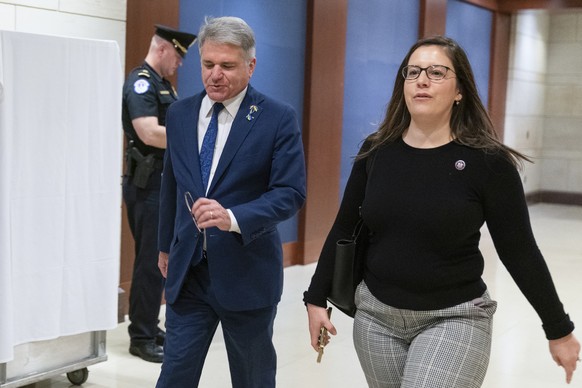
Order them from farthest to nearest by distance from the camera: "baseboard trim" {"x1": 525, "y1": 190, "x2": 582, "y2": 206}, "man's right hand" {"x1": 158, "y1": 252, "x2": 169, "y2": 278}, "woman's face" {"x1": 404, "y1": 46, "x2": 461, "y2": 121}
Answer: "baseboard trim" {"x1": 525, "y1": 190, "x2": 582, "y2": 206}, "man's right hand" {"x1": 158, "y1": 252, "x2": 169, "y2": 278}, "woman's face" {"x1": 404, "y1": 46, "x2": 461, "y2": 121}

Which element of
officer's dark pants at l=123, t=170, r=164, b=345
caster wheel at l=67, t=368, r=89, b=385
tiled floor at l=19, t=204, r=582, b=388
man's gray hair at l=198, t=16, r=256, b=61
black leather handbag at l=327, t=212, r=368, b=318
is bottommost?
tiled floor at l=19, t=204, r=582, b=388

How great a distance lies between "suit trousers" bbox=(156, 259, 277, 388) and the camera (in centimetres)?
307

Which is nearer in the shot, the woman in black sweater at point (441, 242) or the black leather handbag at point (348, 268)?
the woman in black sweater at point (441, 242)

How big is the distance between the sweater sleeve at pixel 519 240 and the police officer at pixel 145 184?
2.79 metres

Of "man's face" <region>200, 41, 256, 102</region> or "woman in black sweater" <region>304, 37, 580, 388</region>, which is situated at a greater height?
"man's face" <region>200, 41, 256, 102</region>

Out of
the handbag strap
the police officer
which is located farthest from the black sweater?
the police officer

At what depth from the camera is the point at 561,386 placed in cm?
504

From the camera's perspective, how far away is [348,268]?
8.88ft

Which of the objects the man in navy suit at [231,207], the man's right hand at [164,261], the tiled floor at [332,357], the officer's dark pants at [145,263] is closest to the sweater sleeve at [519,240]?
the man in navy suit at [231,207]

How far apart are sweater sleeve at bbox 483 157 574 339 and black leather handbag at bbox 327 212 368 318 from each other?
39 centimetres

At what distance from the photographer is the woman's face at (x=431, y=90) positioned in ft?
8.59

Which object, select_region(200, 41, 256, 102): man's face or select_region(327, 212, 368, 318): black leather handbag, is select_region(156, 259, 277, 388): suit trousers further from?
select_region(200, 41, 256, 102): man's face

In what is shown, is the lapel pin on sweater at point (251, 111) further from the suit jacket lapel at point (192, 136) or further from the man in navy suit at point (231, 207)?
the suit jacket lapel at point (192, 136)

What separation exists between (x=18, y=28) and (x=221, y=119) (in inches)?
106
